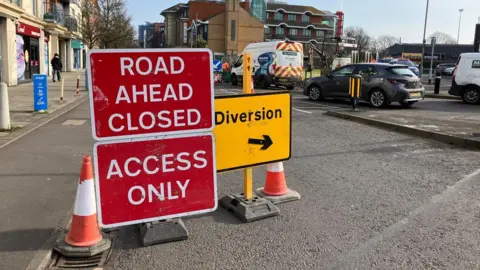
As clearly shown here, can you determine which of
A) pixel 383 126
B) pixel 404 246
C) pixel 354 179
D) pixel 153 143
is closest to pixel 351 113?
pixel 383 126

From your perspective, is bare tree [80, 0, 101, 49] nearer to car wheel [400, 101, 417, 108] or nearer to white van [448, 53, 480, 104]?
car wheel [400, 101, 417, 108]

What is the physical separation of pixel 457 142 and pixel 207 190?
6711 millimetres

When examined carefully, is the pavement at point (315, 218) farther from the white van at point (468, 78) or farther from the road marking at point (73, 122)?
the white van at point (468, 78)

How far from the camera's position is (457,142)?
8.78 m

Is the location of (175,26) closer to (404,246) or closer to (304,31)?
(304,31)

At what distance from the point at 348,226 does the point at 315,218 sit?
14.6 inches

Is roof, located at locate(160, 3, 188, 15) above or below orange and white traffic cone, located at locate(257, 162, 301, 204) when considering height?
above

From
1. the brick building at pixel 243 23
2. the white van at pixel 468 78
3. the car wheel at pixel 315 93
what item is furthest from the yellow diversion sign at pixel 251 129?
the brick building at pixel 243 23

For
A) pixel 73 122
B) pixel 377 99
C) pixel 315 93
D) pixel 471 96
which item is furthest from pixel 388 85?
pixel 73 122

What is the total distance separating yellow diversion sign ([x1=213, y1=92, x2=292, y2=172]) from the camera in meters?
4.46

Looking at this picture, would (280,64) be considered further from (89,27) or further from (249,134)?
(249,134)

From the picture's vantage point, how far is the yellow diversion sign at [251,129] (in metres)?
4.46

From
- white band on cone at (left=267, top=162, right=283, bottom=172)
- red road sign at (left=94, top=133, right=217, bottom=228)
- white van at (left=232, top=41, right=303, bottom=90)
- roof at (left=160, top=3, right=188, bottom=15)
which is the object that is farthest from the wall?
red road sign at (left=94, top=133, right=217, bottom=228)

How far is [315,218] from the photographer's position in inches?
182
